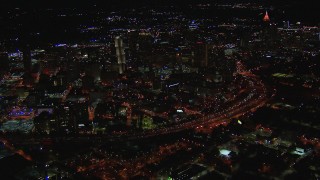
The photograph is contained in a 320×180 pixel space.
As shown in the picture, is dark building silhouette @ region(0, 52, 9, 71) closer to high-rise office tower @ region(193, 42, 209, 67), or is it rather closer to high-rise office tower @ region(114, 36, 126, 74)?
high-rise office tower @ region(114, 36, 126, 74)

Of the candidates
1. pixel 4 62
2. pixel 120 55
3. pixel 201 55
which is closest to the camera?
pixel 4 62

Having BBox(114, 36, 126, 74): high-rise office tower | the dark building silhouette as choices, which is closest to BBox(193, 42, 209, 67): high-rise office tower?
BBox(114, 36, 126, 74): high-rise office tower

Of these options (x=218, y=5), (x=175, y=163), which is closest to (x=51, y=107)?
(x=175, y=163)

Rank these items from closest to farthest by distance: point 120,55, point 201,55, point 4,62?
1. point 4,62
2. point 201,55
3. point 120,55

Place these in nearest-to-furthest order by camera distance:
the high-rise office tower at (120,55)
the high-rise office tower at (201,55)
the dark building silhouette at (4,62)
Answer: the high-rise office tower at (120,55), the dark building silhouette at (4,62), the high-rise office tower at (201,55)

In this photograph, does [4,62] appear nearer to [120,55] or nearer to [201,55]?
[120,55]

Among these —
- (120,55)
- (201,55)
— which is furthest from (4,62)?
(201,55)

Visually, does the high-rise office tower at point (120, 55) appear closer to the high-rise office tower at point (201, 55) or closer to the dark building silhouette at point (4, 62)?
the high-rise office tower at point (201, 55)

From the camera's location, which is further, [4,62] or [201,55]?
[201,55]

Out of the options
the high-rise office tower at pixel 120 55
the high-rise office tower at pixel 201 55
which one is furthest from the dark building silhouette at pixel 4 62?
the high-rise office tower at pixel 201 55

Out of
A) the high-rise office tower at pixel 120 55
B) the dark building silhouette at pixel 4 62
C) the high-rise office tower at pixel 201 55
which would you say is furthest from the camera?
the high-rise office tower at pixel 201 55

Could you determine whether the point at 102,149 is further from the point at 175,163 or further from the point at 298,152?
the point at 298,152

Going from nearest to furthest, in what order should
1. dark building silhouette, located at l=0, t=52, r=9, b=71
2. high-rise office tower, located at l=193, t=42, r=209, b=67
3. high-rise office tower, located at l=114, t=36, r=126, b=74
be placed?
1. high-rise office tower, located at l=114, t=36, r=126, b=74
2. dark building silhouette, located at l=0, t=52, r=9, b=71
3. high-rise office tower, located at l=193, t=42, r=209, b=67
